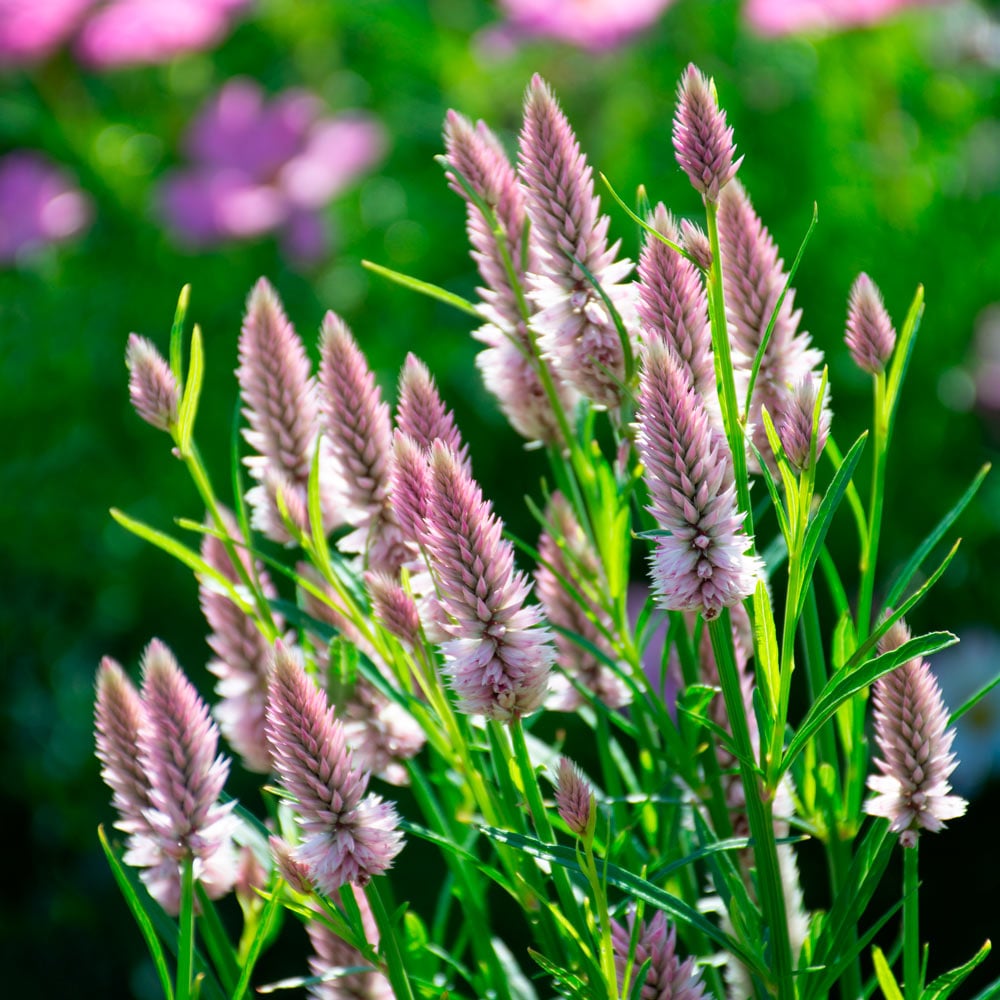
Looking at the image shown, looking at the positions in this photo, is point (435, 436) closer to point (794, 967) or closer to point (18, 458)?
point (794, 967)

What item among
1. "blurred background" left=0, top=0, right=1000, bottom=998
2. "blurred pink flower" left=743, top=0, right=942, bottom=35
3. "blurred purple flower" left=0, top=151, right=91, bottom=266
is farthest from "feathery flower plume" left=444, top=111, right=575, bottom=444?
"blurred purple flower" left=0, top=151, right=91, bottom=266

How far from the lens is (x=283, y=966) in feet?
5.63

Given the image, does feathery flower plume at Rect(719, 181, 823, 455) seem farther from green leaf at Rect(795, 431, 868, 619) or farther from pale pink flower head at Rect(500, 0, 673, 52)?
pale pink flower head at Rect(500, 0, 673, 52)

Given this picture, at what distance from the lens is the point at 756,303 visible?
0.63 metres

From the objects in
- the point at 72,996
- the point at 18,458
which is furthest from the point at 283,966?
the point at 18,458

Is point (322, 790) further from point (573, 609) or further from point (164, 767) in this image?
point (573, 609)

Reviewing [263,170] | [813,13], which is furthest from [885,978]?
[263,170]

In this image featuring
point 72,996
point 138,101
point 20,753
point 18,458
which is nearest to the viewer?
point 72,996

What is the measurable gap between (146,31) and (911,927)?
83.2 inches

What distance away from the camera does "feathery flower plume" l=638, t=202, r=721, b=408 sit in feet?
1.81

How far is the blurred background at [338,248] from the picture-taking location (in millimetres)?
1986

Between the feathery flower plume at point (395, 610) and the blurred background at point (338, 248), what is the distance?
123 centimetres

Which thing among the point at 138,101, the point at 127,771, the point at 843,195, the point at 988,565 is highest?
the point at 138,101

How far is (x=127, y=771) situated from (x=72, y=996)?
1.26m
